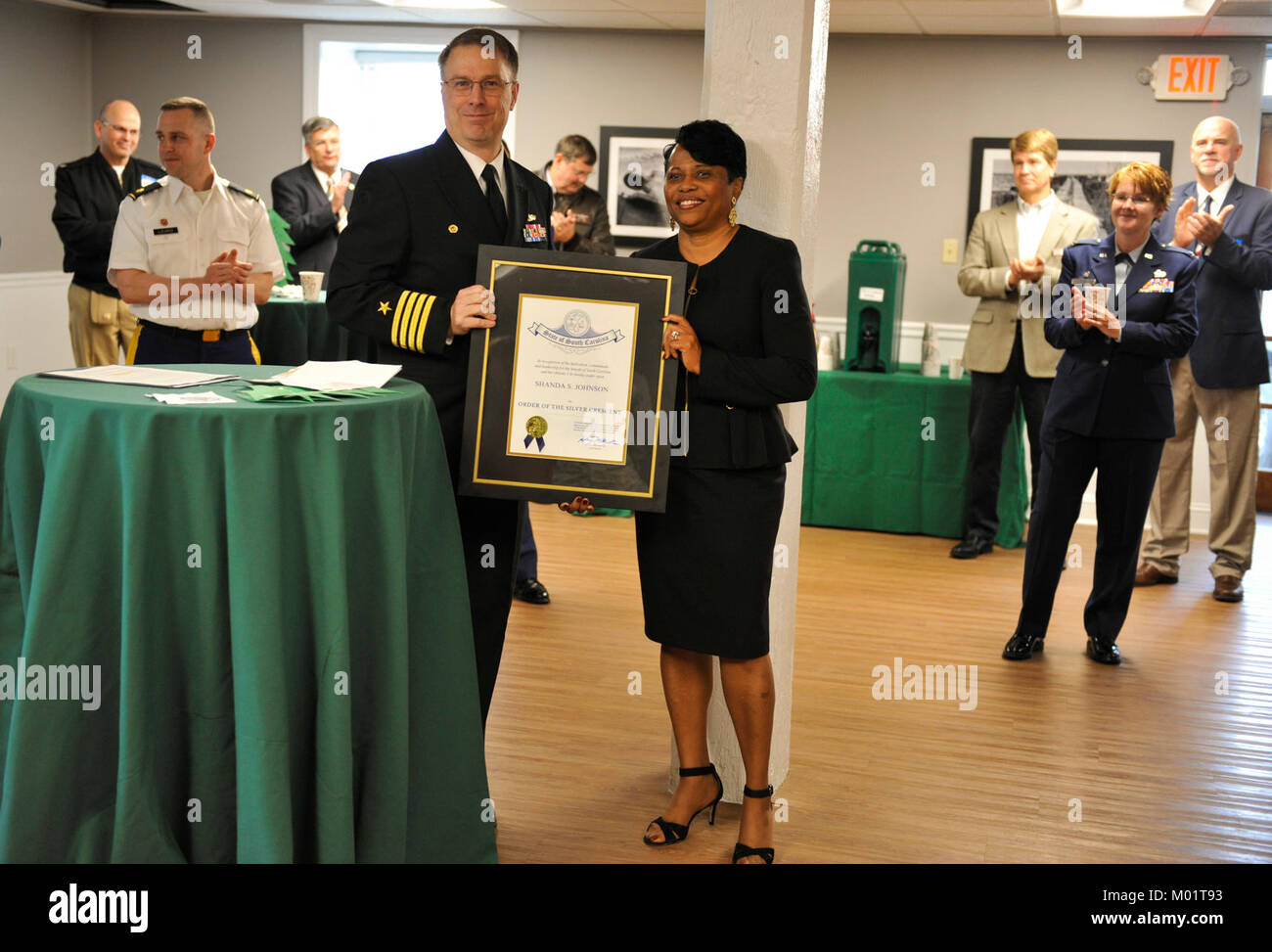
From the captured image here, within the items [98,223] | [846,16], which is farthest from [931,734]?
[98,223]

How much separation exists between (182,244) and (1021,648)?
3.47m

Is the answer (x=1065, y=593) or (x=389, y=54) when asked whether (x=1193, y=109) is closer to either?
(x=1065, y=593)

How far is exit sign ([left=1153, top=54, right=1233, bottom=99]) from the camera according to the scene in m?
7.05

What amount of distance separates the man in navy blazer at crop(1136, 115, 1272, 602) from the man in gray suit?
2.78 meters

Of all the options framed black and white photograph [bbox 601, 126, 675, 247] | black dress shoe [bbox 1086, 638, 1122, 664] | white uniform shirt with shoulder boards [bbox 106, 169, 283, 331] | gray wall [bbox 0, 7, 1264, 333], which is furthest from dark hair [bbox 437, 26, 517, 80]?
framed black and white photograph [bbox 601, 126, 675, 247]

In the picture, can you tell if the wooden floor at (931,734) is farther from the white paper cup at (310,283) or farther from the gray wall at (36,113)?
the gray wall at (36,113)

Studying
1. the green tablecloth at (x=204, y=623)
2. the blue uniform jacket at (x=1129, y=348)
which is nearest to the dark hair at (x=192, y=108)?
the green tablecloth at (x=204, y=623)

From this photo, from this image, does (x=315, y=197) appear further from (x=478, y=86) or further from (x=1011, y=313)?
(x=478, y=86)

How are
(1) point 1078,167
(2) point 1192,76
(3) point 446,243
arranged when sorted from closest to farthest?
(3) point 446,243 → (2) point 1192,76 → (1) point 1078,167

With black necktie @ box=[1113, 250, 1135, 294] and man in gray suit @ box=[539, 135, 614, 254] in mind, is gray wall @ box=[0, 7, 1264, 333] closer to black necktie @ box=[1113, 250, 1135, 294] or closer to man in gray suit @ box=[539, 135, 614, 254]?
man in gray suit @ box=[539, 135, 614, 254]

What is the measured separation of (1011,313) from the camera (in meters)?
6.21

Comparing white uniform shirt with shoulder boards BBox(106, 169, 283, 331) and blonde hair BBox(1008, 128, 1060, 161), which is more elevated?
blonde hair BBox(1008, 128, 1060, 161)

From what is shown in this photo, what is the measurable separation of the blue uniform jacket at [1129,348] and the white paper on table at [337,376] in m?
2.82
